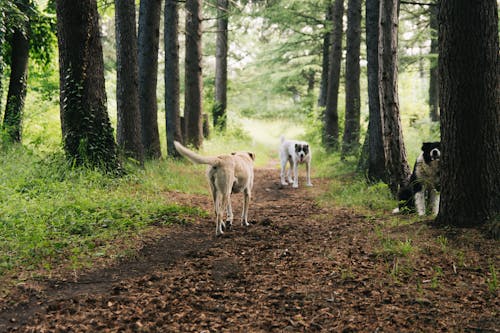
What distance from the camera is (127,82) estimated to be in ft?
33.0

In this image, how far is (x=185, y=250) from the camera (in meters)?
5.42

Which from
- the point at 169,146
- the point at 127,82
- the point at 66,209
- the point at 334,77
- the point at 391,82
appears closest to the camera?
the point at 66,209

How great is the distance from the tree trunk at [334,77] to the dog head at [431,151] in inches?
432

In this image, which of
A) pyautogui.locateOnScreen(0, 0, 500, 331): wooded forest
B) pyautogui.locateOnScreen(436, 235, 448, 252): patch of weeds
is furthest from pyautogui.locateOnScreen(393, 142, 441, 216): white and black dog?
pyautogui.locateOnScreen(436, 235, 448, 252): patch of weeds

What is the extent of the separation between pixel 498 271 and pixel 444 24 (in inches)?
113

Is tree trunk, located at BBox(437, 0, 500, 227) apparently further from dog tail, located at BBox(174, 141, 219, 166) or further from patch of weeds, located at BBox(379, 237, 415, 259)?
dog tail, located at BBox(174, 141, 219, 166)

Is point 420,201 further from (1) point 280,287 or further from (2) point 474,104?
(1) point 280,287

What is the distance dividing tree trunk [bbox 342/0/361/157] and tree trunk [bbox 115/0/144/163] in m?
7.63

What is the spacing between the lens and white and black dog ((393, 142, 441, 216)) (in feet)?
21.0

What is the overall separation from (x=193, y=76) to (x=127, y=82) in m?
6.06

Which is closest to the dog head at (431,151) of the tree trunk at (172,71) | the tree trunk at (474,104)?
the tree trunk at (474,104)

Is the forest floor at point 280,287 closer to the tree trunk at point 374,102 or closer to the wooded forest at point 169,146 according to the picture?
the wooded forest at point 169,146

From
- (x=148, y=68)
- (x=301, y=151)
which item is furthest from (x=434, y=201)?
(x=148, y=68)

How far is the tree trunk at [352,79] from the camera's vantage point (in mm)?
14367
